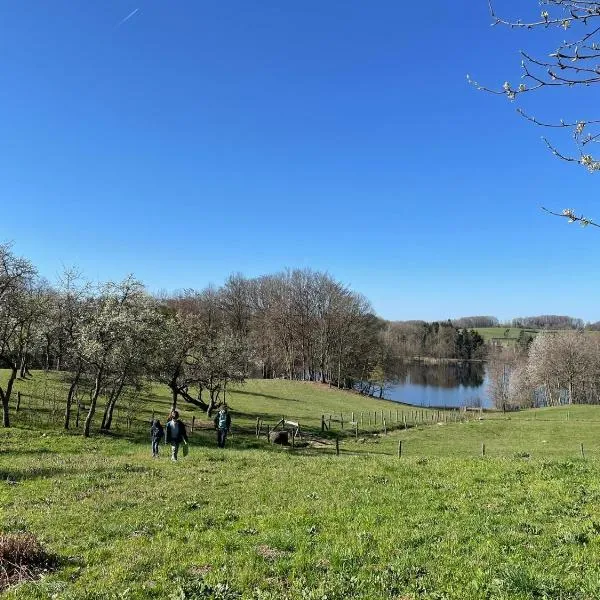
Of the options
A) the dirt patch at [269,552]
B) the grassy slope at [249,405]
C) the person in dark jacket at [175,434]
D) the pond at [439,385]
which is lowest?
the pond at [439,385]

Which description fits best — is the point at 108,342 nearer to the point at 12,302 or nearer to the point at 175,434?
the point at 12,302

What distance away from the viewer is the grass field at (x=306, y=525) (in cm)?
829

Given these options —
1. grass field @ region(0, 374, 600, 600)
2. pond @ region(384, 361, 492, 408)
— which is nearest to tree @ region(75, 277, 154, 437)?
grass field @ region(0, 374, 600, 600)

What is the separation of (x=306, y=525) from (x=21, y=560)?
5.75 meters

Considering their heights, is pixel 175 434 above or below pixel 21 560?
below

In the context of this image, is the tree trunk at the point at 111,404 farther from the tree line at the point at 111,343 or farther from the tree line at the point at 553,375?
the tree line at the point at 553,375

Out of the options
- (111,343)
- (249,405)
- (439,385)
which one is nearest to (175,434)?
(111,343)

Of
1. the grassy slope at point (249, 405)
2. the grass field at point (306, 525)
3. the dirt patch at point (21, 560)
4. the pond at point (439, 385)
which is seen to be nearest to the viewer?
the grass field at point (306, 525)

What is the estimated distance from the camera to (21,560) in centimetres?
899

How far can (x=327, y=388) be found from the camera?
83.7 m

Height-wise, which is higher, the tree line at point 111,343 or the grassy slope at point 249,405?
the tree line at point 111,343

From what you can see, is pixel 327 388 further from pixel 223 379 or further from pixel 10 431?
pixel 10 431

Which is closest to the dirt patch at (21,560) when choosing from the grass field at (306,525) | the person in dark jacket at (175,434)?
the grass field at (306,525)

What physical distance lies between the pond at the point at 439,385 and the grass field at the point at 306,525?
79189mm
